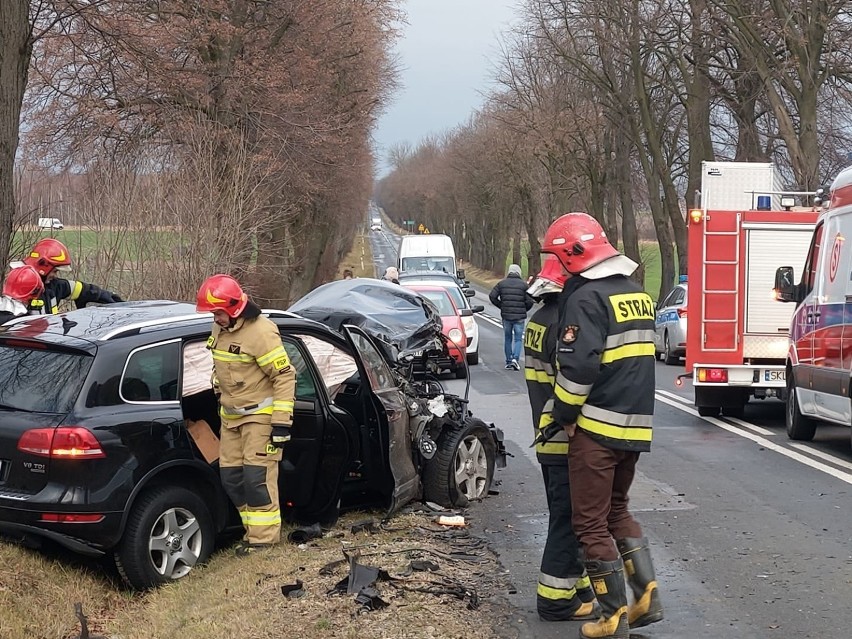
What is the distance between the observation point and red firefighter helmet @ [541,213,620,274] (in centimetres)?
517

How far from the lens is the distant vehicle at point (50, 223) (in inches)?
561

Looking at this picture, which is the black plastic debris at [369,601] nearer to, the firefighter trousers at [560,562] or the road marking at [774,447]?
the firefighter trousers at [560,562]

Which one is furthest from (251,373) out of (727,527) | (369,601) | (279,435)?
(727,527)

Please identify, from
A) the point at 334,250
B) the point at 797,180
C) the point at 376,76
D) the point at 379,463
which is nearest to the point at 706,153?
the point at 797,180

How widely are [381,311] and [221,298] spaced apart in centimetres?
566

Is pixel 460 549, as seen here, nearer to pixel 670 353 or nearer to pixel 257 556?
pixel 257 556

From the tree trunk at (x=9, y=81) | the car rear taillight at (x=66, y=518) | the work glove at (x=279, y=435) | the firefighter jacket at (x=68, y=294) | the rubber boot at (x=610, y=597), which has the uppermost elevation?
A: the tree trunk at (x=9, y=81)

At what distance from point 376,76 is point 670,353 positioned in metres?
20.9

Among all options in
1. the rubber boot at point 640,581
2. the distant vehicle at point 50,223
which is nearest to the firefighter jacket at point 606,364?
the rubber boot at point 640,581

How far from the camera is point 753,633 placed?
5.45 m

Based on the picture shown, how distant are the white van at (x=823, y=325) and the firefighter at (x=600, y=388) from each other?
231 inches

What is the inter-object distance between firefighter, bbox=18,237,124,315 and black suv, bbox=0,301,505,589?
2.44 metres

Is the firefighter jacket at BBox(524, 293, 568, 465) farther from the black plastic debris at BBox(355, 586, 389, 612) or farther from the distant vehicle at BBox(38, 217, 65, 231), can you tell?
the distant vehicle at BBox(38, 217, 65, 231)

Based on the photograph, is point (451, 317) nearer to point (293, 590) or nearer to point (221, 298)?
point (221, 298)
